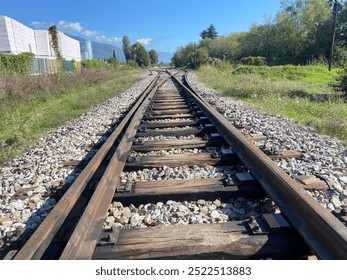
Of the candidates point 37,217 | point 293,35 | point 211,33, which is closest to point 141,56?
point 211,33

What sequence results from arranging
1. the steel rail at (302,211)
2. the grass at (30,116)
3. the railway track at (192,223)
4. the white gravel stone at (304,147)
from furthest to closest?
1. the grass at (30,116)
2. the white gravel stone at (304,147)
3. the railway track at (192,223)
4. the steel rail at (302,211)

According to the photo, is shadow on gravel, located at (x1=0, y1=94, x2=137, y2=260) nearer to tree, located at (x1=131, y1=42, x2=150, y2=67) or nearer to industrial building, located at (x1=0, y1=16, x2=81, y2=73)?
industrial building, located at (x1=0, y1=16, x2=81, y2=73)

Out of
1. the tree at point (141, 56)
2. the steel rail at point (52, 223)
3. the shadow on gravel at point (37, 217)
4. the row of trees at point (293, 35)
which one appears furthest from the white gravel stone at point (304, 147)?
the tree at point (141, 56)

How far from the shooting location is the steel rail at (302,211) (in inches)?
62.6

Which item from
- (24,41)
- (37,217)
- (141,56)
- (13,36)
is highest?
(13,36)

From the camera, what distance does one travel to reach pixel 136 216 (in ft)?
7.43

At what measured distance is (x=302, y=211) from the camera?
1923 mm

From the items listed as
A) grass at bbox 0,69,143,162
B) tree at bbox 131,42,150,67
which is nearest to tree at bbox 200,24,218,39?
tree at bbox 131,42,150,67

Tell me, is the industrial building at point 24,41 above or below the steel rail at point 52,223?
above

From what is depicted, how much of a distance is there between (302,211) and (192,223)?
77 cm

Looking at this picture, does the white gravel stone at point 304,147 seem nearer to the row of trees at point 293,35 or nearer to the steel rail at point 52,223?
the steel rail at point 52,223

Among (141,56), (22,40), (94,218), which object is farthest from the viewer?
(141,56)

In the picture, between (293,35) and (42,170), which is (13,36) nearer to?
(293,35)
